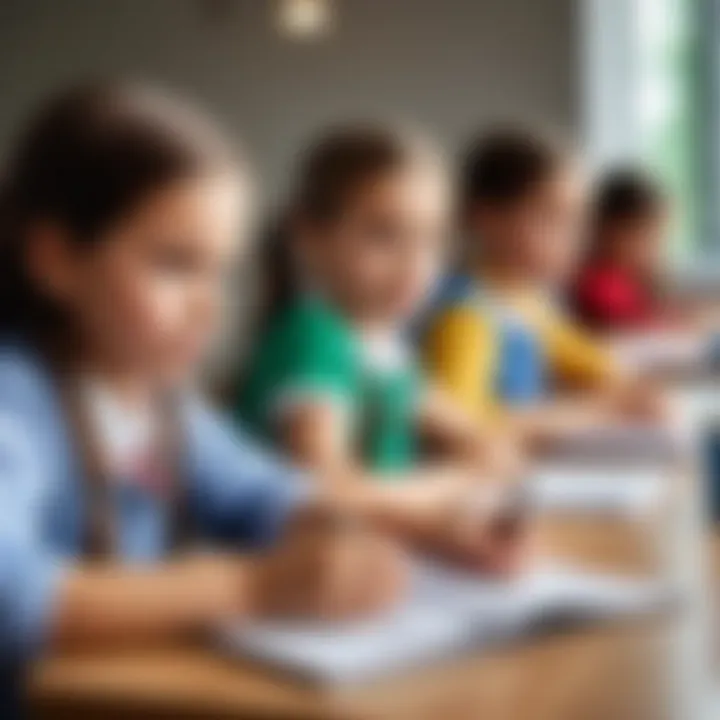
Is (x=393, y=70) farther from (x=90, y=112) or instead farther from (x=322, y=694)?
(x=322, y=694)

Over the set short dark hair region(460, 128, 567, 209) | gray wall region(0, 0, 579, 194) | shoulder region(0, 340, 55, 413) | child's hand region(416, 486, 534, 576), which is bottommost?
child's hand region(416, 486, 534, 576)

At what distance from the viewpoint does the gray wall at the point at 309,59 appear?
2.44m

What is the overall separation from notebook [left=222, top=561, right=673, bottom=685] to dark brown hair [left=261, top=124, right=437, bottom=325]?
535 millimetres

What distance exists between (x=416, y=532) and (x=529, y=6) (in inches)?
69.6

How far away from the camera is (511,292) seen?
1871 mm

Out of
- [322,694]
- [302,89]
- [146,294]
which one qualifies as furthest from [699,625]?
[302,89]

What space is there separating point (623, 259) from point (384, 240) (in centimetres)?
125

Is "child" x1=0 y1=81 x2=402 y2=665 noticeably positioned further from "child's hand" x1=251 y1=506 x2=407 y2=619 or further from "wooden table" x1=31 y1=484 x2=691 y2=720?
"wooden table" x1=31 y1=484 x2=691 y2=720

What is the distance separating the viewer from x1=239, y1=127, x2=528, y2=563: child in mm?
1314

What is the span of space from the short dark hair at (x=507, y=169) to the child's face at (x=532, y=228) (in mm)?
11

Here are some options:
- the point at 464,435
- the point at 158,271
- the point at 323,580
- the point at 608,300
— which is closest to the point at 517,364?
the point at 464,435

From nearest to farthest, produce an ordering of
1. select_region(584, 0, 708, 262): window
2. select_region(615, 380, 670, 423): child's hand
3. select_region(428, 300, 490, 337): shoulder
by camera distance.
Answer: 1. select_region(615, 380, 670, 423): child's hand
2. select_region(428, 300, 490, 337): shoulder
3. select_region(584, 0, 708, 262): window

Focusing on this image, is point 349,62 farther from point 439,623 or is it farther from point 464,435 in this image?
point 439,623

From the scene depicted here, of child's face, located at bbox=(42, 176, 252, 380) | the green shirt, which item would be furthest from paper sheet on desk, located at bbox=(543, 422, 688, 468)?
child's face, located at bbox=(42, 176, 252, 380)
